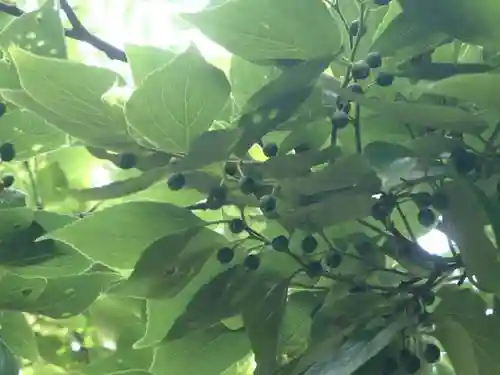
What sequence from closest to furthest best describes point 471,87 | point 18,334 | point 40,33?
1. point 471,87
2. point 40,33
3. point 18,334

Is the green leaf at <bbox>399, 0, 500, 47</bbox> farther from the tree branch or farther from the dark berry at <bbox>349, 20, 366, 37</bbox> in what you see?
the tree branch

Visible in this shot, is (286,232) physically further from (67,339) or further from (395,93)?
(67,339)

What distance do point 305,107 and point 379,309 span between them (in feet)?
0.39

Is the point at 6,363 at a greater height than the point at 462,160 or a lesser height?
lesser

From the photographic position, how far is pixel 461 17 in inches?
16.1

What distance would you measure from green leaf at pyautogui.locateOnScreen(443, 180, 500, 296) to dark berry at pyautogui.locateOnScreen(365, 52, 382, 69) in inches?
2.8

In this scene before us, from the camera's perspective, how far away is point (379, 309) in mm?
491

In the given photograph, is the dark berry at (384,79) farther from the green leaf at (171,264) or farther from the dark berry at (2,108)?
the dark berry at (2,108)

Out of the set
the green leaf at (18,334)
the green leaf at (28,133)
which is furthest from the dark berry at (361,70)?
the green leaf at (18,334)

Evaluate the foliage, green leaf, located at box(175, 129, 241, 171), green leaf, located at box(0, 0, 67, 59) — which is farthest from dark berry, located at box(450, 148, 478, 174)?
green leaf, located at box(0, 0, 67, 59)

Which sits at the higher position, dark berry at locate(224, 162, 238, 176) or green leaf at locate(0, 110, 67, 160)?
dark berry at locate(224, 162, 238, 176)

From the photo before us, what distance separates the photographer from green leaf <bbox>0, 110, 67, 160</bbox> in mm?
572

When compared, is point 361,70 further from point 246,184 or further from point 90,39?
point 90,39

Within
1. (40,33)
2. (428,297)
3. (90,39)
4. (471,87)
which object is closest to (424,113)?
(471,87)
